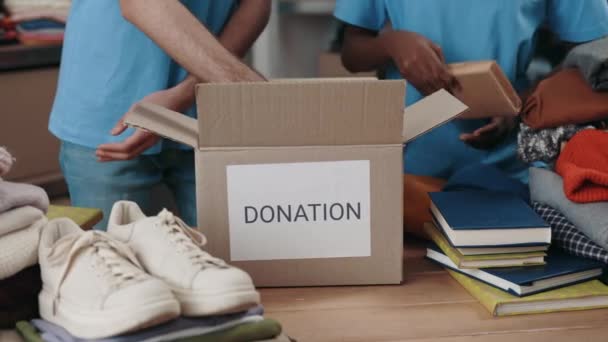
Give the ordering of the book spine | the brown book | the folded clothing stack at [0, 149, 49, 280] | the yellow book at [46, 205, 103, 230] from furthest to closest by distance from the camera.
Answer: the brown book
the yellow book at [46, 205, 103, 230]
the book spine
the folded clothing stack at [0, 149, 49, 280]

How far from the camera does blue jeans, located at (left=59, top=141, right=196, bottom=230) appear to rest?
141 centimetres

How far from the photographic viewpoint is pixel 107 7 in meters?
1.37

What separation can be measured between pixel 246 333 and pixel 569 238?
515mm

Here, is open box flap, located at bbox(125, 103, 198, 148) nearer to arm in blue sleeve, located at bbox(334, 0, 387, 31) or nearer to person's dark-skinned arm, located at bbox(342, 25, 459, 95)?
person's dark-skinned arm, located at bbox(342, 25, 459, 95)

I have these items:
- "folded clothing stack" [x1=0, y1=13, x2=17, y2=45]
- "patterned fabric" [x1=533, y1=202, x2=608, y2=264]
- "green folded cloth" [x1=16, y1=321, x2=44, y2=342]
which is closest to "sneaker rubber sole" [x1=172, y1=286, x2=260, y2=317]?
"green folded cloth" [x1=16, y1=321, x2=44, y2=342]

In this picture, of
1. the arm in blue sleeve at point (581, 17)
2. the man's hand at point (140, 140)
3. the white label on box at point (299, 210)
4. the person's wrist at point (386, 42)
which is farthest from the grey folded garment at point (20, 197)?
the arm in blue sleeve at point (581, 17)

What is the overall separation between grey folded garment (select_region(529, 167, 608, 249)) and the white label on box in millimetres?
289

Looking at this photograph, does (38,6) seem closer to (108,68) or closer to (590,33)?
(108,68)

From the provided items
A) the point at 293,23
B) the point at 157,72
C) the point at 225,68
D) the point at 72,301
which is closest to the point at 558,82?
the point at 225,68

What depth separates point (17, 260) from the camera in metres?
0.82

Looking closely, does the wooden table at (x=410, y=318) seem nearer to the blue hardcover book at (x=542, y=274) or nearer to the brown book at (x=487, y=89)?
the blue hardcover book at (x=542, y=274)

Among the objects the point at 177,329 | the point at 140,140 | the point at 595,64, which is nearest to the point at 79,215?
the point at 140,140

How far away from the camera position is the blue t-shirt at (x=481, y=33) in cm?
149

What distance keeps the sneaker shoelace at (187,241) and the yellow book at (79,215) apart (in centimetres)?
30
